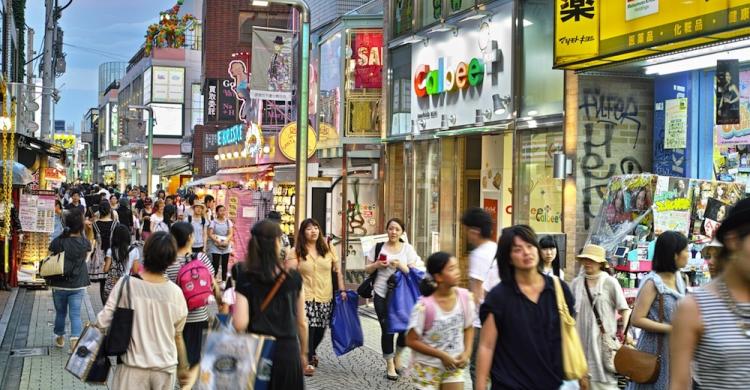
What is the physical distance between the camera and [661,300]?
6414mm

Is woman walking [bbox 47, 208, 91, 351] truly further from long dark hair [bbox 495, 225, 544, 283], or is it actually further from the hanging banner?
long dark hair [bbox 495, 225, 544, 283]

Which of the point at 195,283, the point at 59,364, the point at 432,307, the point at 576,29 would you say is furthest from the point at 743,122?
the point at 59,364

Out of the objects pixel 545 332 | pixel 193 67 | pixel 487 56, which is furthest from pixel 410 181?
pixel 193 67

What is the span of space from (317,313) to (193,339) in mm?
2299

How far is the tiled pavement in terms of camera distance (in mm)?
9719

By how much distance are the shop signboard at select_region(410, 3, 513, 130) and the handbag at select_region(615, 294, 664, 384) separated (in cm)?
890

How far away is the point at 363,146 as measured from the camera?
20.7 metres

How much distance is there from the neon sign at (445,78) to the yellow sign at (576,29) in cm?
349

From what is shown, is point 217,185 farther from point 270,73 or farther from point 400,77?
point 270,73

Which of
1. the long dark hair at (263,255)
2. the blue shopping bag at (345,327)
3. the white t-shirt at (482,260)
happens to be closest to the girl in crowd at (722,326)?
the long dark hair at (263,255)

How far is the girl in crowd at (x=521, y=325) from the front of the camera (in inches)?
196

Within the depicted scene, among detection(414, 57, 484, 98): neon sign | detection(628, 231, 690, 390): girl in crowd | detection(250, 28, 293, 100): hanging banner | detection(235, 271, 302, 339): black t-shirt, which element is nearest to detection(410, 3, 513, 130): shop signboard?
detection(414, 57, 484, 98): neon sign

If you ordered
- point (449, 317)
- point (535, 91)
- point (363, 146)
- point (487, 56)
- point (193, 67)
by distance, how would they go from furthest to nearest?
point (193, 67) < point (363, 146) < point (487, 56) < point (535, 91) < point (449, 317)

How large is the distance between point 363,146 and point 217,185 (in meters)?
23.4
